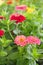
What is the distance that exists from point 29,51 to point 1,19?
28cm

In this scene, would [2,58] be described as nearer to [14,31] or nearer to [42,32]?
[14,31]

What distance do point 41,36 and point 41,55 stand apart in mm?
181

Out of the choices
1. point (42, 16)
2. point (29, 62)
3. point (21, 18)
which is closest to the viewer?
point (29, 62)

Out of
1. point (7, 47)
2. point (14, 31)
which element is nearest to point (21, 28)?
point (14, 31)

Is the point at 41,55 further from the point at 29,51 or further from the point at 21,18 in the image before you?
the point at 21,18

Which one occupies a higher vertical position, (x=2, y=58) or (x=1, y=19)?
(x=1, y=19)

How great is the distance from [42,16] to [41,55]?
38 centimetres

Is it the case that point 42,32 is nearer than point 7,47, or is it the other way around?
point 7,47

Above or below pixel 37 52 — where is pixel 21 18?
above

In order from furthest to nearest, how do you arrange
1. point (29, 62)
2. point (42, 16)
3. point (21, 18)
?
1. point (42, 16)
2. point (21, 18)
3. point (29, 62)

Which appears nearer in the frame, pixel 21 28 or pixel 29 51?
pixel 29 51

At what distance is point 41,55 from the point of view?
0.94m

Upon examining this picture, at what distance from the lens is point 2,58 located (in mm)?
939

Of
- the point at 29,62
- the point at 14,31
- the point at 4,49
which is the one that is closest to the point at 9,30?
the point at 14,31
